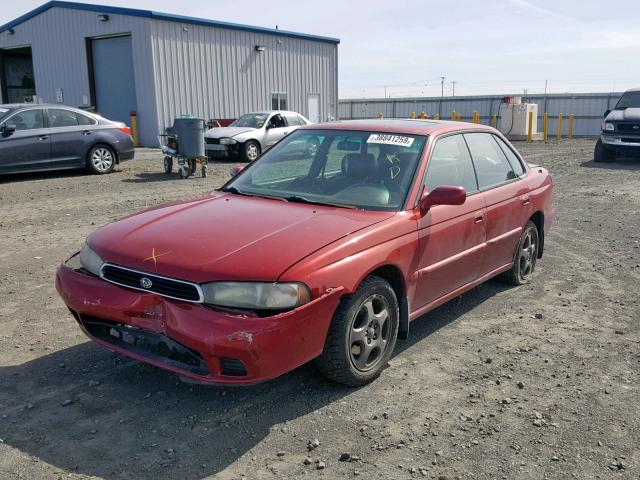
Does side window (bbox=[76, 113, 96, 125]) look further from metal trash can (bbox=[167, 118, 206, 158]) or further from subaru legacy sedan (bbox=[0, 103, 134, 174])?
metal trash can (bbox=[167, 118, 206, 158])

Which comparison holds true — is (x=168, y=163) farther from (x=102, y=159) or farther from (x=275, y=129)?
(x=275, y=129)

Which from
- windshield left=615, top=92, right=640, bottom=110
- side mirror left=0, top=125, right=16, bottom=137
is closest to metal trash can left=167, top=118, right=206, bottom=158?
side mirror left=0, top=125, right=16, bottom=137

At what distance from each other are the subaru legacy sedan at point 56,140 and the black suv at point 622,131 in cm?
1293

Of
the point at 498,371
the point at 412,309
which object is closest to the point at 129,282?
the point at 412,309

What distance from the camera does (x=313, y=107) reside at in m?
28.7

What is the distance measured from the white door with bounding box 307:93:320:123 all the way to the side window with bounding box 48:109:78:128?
16.0m

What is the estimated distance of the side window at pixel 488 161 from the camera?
16.9 feet

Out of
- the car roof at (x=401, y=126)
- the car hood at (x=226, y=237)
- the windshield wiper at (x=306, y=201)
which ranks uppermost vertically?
the car roof at (x=401, y=126)

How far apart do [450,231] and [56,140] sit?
10.9 meters

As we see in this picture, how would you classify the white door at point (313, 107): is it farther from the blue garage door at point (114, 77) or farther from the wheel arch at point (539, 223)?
the wheel arch at point (539, 223)

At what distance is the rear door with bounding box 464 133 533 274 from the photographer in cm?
508

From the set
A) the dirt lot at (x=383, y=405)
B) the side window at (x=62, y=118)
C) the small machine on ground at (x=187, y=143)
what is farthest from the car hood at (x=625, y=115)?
the side window at (x=62, y=118)

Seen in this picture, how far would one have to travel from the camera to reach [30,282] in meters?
5.89

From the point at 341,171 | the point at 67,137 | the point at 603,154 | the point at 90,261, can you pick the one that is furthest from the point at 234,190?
the point at 603,154
